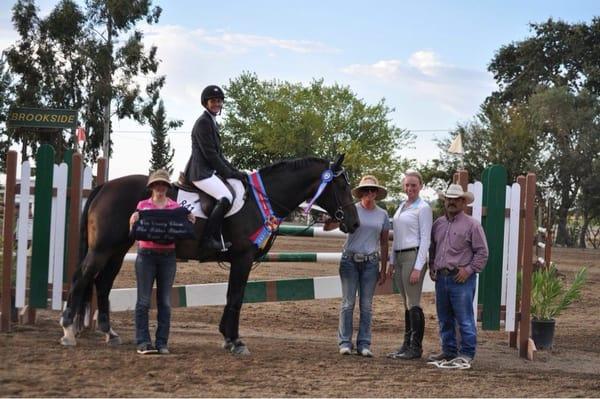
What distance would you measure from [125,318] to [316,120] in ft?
193

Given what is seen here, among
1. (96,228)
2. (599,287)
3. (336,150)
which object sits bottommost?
A: (599,287)

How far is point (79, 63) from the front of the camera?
46.7 meters

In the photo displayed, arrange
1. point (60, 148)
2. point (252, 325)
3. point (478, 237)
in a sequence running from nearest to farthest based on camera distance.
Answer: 1. point (478, 237)
2. point (252, 325)
3. point (60, 148)

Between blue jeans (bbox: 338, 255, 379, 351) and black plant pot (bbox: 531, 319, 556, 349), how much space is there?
237 cm

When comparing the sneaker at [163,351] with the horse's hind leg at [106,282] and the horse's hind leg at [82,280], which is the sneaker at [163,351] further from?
the horse's hind leg at [106,282]

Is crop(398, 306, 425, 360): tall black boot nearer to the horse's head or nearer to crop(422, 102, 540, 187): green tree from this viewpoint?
the horse's head

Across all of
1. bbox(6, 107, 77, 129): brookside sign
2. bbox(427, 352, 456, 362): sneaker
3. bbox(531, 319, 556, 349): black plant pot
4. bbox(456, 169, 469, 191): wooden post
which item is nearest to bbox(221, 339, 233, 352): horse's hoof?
bbox(427, 352, 456, 362): sneaker

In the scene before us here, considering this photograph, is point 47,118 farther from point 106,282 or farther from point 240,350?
point 240,350

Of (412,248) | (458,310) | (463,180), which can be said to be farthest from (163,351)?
(463,180)

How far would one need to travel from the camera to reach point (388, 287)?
32.1 feet

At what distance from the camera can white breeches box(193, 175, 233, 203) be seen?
788 cm

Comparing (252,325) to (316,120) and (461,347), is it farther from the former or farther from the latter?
(316,120)

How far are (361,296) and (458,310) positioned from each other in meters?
0.98

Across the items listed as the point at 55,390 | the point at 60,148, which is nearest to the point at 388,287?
the point at 55,390
